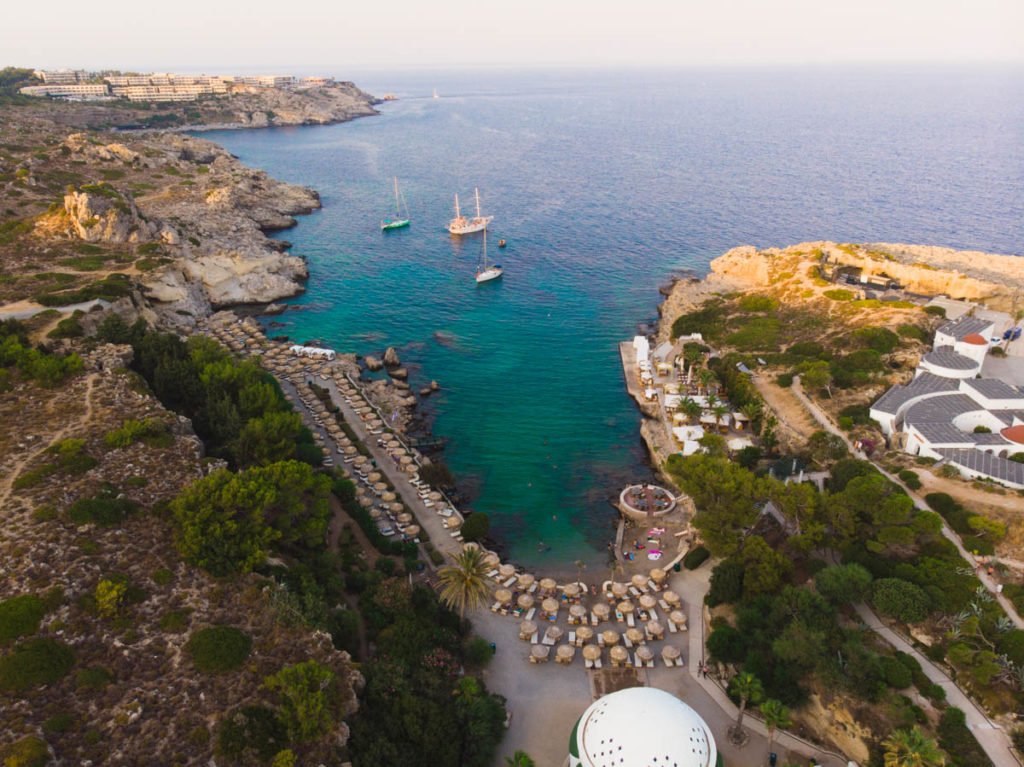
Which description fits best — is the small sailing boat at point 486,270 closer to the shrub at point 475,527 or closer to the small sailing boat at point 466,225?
the small sailing boat at point 466,225

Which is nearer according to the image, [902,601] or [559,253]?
[902,601]

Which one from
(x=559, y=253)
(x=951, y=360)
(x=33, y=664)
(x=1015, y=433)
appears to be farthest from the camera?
(x=559, y=253)

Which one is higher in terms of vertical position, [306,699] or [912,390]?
[306,699]

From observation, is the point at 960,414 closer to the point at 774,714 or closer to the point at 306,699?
the point at 774,714

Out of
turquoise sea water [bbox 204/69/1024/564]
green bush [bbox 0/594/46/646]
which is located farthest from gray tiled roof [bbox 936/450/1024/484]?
green bush [bbox 0/594/46/646]

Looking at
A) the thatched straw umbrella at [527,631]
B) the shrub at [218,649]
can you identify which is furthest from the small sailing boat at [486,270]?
the shrub at [218,649]

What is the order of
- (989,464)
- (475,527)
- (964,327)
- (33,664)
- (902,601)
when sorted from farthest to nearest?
(964,327) < (475,527) < (989,464) < (902,601) < (33,664)

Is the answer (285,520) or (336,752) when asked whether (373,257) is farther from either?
(336,752)

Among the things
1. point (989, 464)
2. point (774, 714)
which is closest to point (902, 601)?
point (774, 714)
